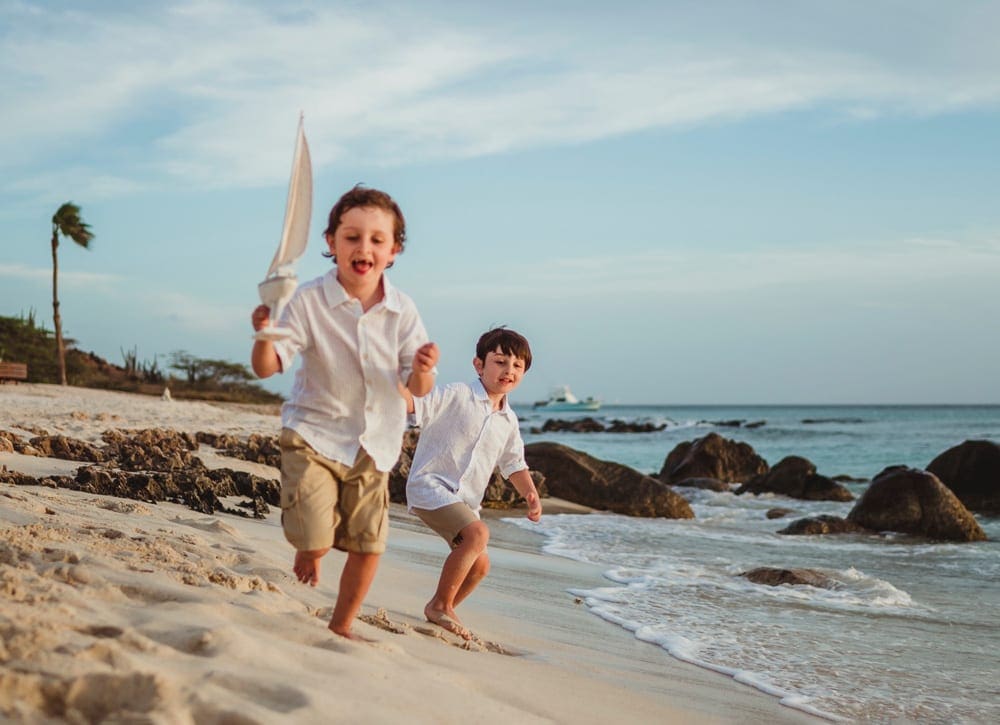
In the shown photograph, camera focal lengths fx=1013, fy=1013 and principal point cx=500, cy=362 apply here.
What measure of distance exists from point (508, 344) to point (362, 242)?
5.65 ft

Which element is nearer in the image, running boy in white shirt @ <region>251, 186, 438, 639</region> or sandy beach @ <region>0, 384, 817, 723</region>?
sandy beach @ <region>0, 384, 817, 723</region>

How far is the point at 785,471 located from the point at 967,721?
15499 millimetres

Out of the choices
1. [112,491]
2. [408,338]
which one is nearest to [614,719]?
[408,338]

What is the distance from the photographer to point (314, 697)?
2822 mm

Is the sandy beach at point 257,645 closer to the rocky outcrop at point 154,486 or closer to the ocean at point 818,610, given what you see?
the ocean at point 818,610

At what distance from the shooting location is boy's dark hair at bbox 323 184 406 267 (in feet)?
12.3

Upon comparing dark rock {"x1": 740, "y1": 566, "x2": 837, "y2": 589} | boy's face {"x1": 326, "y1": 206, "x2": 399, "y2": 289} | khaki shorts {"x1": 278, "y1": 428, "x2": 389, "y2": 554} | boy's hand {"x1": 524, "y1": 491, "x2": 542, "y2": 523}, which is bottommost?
dark rock {"x1": 740, "y1": 566, "x2": 837, "y2": 589}

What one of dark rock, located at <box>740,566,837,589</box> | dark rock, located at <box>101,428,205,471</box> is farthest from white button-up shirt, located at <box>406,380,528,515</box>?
dark rock, located at <box>101,428,205,471</box>

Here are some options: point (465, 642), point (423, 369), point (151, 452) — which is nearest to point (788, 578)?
point (465, 642)

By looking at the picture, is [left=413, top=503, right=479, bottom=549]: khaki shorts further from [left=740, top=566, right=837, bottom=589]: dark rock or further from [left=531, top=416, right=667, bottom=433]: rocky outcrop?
[left=531, top=416, right=667, bottom=433]: rocky outcrop

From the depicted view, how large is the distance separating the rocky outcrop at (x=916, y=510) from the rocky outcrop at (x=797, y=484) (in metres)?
5.09

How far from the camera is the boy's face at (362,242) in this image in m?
3.72

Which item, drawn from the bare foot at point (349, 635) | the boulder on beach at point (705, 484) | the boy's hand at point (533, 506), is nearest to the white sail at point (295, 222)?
the bare foot at point (349, 635)

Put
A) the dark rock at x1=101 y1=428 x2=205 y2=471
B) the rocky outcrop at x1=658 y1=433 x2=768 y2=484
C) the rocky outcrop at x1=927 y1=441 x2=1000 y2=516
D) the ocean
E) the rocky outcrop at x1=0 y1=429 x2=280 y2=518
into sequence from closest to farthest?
the ocean
the rocky outcrop at x1=0 y1=429 x2=280 y2=518
the dark rock at x1=101 y1=428 x2=205 y2=471
the rocky outcrop at x1=927 y1=441 x2=1000 y2=516
the rocky outcrop at x1=658 y1=433 x2=768 y2=484
